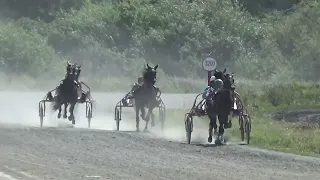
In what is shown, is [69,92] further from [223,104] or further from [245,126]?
[223,104]

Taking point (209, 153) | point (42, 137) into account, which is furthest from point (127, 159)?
point (42, 137)

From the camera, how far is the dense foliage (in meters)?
75.8

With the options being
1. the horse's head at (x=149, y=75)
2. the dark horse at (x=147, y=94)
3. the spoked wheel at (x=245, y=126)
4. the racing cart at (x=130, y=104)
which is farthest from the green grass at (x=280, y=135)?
the horse's head at (x=149, y=75)

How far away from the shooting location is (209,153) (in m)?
21.0

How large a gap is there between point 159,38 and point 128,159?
206 ft

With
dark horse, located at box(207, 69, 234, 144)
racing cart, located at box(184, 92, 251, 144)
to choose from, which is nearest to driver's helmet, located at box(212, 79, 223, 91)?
dark horse, located at box(207, 69, 234, 144)

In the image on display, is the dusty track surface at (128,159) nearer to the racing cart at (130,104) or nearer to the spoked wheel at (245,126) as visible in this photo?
the spoked wheel at (245,126)

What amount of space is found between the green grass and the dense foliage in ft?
125

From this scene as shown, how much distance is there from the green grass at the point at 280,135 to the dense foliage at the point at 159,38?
38.3 meters

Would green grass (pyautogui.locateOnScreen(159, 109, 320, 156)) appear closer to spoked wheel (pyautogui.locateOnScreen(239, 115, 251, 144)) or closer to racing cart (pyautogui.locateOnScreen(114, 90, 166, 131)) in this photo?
spoked wheel (pyautogui.locateOnScreen(239, 115, 251, 144))

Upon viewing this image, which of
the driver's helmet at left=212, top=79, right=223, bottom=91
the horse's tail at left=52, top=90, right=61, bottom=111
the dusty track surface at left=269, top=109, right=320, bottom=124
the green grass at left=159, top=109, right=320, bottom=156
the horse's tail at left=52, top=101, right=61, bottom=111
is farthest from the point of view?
the dusty track surface at left=269, top=109, right=320, bottom=124

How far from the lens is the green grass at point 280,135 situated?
77.4 feet

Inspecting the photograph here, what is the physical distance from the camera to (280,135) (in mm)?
27188

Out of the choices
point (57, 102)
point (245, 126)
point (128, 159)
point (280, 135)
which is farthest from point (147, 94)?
point (128, 159)
